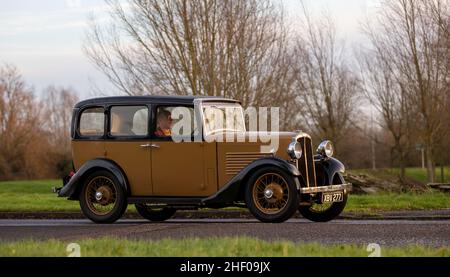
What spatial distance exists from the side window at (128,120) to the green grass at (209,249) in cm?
429

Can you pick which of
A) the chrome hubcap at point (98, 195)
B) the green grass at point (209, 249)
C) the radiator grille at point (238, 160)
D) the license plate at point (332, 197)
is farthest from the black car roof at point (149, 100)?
the green grass at point (209, 249)

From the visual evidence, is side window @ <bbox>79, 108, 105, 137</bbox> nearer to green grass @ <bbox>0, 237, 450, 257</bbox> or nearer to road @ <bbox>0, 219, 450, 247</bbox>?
road @ <bbox>0, 219, 450, 247</bbox>

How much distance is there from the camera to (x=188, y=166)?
12219mm

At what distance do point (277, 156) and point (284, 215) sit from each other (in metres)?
0.90

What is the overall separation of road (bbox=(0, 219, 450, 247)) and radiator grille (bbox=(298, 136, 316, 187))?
0.68 metres

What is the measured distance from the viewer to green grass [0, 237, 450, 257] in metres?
7.48

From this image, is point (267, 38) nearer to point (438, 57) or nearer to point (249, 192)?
point (438, 57)

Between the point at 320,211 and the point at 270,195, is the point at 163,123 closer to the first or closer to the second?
the point at 270,195

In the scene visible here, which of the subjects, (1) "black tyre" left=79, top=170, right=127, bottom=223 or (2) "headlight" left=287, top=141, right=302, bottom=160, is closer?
(2) "headlight" left=287, top=141, right=302, bottom=160

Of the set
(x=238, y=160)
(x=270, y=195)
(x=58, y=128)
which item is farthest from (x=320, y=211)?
(x=58, y=128)

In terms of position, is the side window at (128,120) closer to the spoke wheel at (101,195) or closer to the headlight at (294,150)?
the spoke wheel at (101,195)

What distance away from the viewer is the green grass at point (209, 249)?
24.6 feet

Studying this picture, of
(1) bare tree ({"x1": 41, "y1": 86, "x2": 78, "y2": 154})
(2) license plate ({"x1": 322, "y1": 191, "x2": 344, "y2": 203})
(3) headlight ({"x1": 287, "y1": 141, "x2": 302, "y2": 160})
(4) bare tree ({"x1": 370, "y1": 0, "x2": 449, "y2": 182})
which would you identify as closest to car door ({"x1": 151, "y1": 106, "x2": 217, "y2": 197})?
(3) headlight ({"x1": 287, "y1": 141, "x2": 302, "y2": 160})
